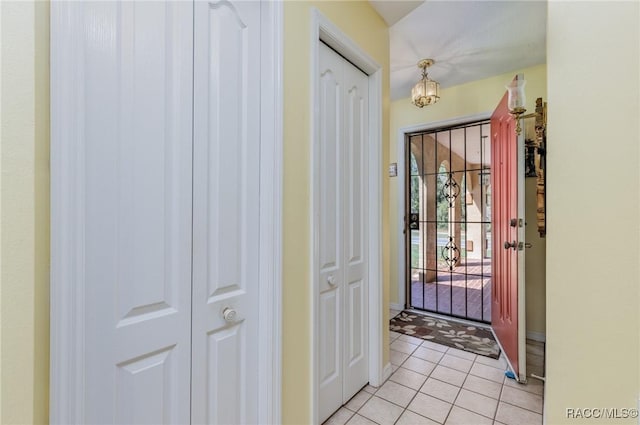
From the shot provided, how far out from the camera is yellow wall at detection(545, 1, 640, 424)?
870 mm

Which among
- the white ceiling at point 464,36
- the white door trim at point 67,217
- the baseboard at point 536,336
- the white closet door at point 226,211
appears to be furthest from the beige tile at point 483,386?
the white ceiling at point 464,36

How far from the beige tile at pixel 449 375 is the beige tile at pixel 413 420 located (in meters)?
0.48

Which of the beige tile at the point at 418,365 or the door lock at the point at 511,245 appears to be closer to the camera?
the door lock at the point at 511,245

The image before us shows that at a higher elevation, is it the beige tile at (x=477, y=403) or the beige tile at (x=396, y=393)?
the beige tile at (x=477, y=403)

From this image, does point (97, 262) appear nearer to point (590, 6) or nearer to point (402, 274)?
point (590, 6)

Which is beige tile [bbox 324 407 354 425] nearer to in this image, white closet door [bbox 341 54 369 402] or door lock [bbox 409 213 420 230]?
white closet door [bbox 341 54 369 402]

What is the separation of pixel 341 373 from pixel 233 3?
199 centimetres

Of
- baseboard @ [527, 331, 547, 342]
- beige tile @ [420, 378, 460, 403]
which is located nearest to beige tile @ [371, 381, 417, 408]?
beige tile @ [420, 378, 460, 403]

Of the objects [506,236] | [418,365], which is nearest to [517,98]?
[506,236]

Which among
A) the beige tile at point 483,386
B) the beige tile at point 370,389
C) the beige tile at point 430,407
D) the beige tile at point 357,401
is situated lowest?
the beige tile at point 370,389

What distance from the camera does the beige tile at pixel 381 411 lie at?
163 centimetres

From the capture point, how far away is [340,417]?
1.65 meters

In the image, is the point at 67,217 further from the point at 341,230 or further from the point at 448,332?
the point at 448,332

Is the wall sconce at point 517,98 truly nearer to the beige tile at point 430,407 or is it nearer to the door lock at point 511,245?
the door lock at point 511,245
